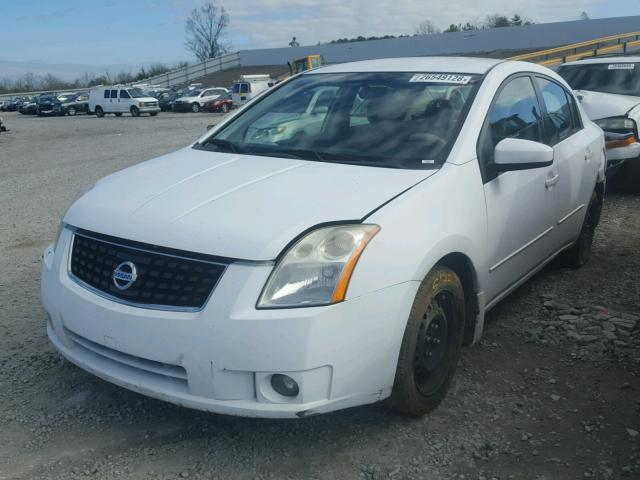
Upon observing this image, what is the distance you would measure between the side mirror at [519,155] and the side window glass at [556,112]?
100cm

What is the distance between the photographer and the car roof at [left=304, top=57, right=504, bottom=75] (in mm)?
4005

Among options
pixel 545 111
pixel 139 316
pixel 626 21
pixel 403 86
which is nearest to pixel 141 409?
pixel 139 316

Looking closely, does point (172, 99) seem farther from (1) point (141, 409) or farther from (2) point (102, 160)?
(1) point (141, 409)

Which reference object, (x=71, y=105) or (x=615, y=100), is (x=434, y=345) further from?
(x=71, y=105)

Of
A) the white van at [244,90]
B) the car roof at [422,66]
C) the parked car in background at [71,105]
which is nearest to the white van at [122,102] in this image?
the parked car in background at [71,105]

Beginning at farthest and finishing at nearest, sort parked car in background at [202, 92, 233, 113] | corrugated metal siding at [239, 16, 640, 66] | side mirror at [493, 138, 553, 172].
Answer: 1. corrugated metal siding at [239, 16, 640, 66]
2. parked car in background at [202, 92, 233, 113]
3. side mirror at [493, 138, 553, 172]

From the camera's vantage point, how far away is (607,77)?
8852 mm

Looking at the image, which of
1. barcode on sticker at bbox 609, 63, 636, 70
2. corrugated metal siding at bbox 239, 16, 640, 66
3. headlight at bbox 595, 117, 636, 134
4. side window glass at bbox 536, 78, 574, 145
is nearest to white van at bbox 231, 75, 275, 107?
corrugated metal siding at bbox 239, 16, 640, 66

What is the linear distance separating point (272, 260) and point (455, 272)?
3.71 feet

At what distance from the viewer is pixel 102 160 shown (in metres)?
13.9

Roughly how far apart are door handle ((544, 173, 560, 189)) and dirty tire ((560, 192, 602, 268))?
99 centimetres

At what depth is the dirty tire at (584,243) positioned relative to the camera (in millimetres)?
5172

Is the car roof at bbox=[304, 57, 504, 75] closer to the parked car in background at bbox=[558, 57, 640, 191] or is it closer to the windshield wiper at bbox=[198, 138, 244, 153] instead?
the windshield wiper at bbox=[198, 138, 244, 153]

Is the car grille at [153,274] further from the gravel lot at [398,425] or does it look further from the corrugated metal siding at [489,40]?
the corrugated metal siding at [489,40]
